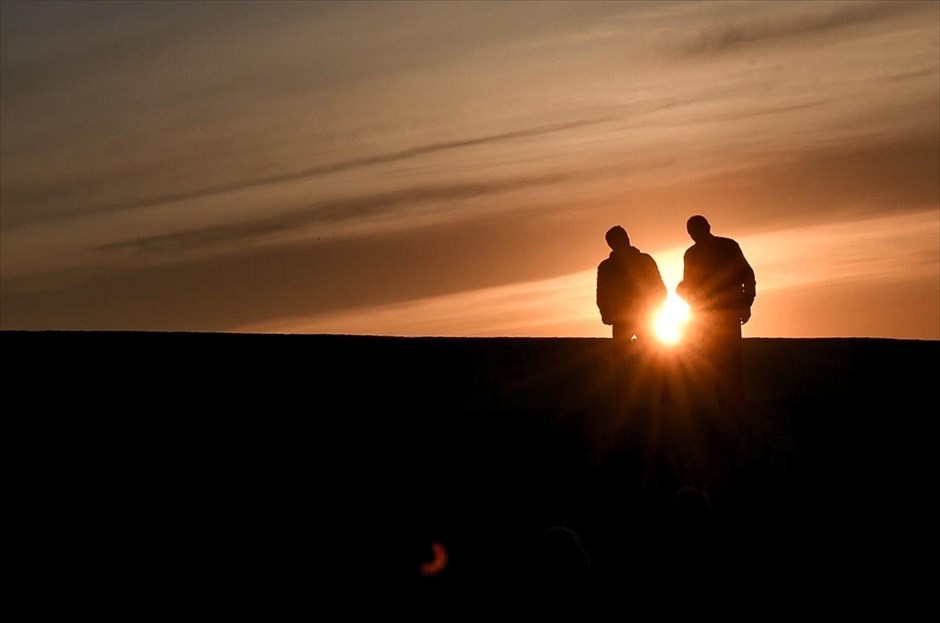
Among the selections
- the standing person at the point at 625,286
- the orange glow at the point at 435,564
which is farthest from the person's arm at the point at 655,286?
the orange glow at the point at 435,564

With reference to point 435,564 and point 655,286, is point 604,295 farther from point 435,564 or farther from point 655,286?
point 435,564

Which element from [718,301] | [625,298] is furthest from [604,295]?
[718,301]

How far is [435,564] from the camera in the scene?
10586mm

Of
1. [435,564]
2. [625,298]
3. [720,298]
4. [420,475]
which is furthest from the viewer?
[625,298]

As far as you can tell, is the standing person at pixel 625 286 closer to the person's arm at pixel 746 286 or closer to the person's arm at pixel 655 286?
the person's arm at pixel 655 286

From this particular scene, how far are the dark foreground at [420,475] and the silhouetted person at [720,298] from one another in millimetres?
349

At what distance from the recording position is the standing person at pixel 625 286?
14.6 m

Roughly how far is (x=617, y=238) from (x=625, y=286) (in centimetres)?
47

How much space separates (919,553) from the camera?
11.3 meters

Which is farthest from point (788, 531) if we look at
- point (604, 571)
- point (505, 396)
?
point (505, 396)

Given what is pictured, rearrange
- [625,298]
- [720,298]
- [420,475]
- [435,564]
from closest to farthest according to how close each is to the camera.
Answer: [435,564], [420,475], [720,298], [625,298]

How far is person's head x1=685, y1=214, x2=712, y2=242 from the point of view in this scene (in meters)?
14.0

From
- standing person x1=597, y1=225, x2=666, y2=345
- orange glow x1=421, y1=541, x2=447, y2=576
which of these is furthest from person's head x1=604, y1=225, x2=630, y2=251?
orange glow x1=421, y1=541, x2=447, y2=576

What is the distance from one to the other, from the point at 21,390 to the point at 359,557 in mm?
4237
